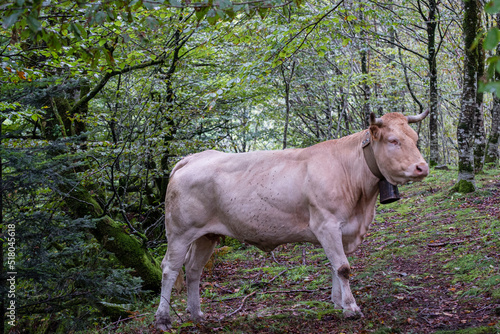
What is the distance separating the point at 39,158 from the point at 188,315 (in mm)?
3197

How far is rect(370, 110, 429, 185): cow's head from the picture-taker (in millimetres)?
5137

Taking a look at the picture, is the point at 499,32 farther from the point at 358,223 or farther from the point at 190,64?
the point at 190,64

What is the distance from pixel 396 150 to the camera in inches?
209

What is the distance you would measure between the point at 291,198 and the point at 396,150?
1510 millimetres

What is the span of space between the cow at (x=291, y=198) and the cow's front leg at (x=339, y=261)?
0.5 inches

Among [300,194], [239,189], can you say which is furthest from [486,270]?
[239,189]

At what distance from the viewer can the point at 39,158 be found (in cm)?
589

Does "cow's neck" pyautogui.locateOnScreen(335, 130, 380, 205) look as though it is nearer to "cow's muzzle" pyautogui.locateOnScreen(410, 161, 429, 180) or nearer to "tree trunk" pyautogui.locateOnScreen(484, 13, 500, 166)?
"cow's muzzle" pyautogui.locateOnScreen(410, 161, 429, 180)

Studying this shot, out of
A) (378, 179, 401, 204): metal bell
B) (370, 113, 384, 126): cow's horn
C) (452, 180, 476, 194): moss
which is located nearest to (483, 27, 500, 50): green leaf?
(370, 113, 384, 126): cow's horn

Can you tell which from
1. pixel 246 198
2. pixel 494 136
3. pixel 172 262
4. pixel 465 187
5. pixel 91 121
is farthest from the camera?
pixel 494 136

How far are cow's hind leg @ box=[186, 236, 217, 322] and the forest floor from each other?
1.02 ft

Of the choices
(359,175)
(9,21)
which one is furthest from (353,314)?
(9,21)

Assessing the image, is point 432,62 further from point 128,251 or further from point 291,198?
point 128,251

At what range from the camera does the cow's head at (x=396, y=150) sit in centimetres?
514
